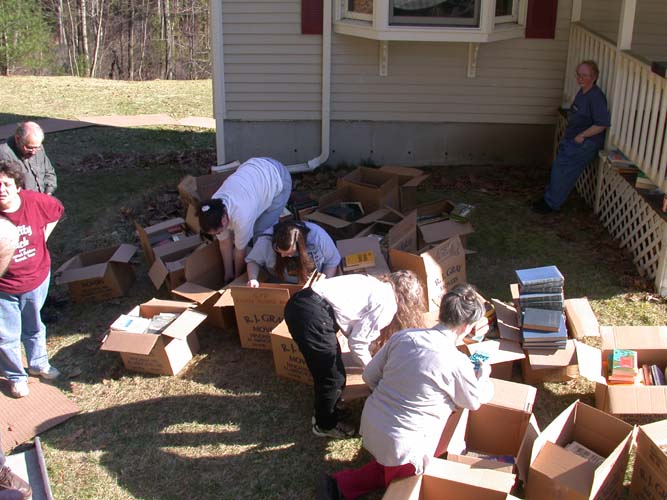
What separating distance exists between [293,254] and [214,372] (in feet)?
3.82

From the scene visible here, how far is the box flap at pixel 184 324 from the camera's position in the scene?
5.43 meters

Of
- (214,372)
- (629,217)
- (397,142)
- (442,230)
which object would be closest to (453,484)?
(214,372)

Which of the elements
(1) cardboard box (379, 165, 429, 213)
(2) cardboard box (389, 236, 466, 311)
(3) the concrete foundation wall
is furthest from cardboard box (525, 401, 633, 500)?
(3) the concrete foundation wall

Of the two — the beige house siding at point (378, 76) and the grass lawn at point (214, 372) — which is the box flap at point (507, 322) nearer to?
the grass lawn at point (214, 372)

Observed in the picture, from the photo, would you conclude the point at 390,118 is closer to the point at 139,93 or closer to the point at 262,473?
the point at 262,473

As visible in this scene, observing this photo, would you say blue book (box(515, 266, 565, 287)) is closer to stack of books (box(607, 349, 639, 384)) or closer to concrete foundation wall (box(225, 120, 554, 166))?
stack of books (box(607, 349, 639, 384))

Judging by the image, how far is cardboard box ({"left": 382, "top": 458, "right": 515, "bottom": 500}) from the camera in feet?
12.2

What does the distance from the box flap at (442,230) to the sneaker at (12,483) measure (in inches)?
153

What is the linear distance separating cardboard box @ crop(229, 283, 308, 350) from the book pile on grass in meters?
1.69

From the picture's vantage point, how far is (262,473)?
451cm

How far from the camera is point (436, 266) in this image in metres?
5.81

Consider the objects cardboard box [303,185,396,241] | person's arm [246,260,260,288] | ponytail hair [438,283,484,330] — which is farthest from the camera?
cardboard box [303,185,396,241]

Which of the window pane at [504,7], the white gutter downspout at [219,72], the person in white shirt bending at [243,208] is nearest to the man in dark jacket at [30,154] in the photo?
the person in white shirt bending at [243,208]

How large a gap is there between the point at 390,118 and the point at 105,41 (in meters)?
22.1
